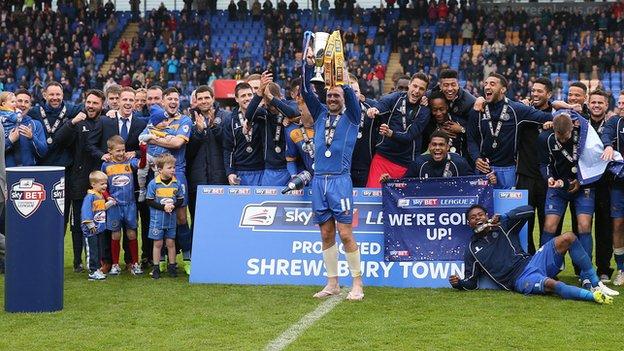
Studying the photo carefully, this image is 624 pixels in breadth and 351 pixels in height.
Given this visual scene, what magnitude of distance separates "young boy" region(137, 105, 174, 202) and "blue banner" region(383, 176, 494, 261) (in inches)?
96.2

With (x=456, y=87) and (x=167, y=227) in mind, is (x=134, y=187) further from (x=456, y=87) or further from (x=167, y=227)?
(x=456, y=87)

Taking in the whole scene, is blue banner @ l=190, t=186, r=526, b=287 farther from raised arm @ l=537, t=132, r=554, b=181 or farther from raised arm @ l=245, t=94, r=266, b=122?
raised arm @ l=245, t=94, r=266, b=122

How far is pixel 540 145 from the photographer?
10211mm

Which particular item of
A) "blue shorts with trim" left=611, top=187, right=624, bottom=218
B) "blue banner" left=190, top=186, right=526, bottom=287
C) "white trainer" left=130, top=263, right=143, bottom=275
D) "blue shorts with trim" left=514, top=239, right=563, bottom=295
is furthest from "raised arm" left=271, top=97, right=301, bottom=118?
"blue shorts with trim" left=611, top=187, right=624, bottom=218

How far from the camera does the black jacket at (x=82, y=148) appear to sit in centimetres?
1140

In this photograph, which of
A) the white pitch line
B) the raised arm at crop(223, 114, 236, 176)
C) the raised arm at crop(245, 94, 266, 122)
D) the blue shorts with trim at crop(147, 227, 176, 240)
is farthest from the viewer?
the raised arm at crop(223, 114, 236, 176)

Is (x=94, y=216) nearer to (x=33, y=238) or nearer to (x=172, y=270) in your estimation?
(x=172, y=270)

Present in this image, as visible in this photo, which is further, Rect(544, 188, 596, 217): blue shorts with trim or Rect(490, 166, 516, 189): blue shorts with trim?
Rect(490, 166, 516, 189): blue shorts with trim

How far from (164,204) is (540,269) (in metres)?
3.82

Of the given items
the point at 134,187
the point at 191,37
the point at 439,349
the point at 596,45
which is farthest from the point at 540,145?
the point at 191,37

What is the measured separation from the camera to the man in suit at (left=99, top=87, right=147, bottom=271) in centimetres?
1134

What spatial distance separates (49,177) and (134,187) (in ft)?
8.36

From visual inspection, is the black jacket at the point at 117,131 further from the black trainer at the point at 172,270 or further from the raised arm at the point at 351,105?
the raised arm at the point at 351,105

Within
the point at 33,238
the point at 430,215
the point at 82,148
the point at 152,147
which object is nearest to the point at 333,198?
the point at 430,215
